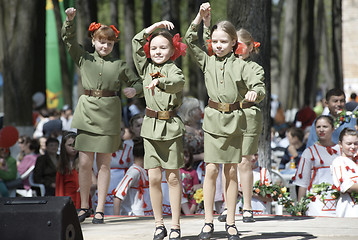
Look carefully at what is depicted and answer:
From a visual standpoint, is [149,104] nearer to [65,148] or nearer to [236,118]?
[236,118]

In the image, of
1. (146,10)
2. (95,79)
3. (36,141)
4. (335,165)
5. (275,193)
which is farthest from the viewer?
(146,10)

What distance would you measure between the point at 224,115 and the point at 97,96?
157 centimetres

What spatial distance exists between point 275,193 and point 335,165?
2.69ft

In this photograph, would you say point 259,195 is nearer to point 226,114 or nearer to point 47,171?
point 226,114

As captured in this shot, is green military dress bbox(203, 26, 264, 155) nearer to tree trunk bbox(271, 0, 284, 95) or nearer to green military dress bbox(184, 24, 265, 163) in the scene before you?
green military dress bbox(184, 24, 265, 163)

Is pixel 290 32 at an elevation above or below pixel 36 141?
above

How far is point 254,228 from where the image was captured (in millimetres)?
6730

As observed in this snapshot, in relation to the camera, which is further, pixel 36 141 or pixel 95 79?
pixel 36 141

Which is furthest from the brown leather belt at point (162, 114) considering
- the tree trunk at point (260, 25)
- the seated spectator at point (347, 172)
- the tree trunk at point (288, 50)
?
the tree trunk at point (288, 50)

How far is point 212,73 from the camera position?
20.1ft

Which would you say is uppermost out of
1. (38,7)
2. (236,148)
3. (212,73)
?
(38,7)

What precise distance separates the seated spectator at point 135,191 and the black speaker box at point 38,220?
246 centimetres

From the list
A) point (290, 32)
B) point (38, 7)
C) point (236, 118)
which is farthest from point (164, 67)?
point (290, 32)

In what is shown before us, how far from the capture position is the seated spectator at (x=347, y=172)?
766 cm
